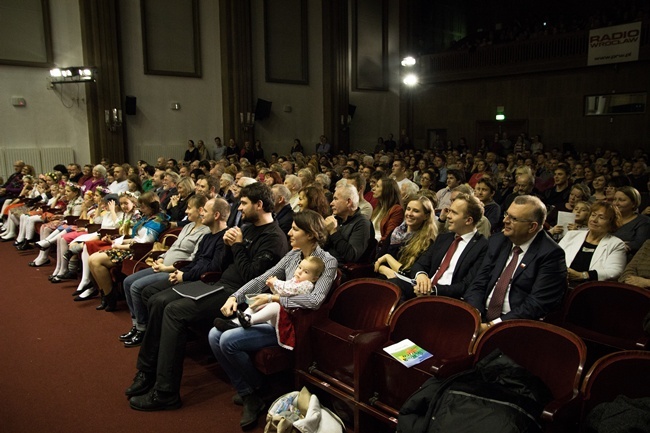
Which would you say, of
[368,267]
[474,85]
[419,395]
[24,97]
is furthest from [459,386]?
[474,85]

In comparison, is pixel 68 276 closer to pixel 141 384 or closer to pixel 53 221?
Result: pixel 53 221

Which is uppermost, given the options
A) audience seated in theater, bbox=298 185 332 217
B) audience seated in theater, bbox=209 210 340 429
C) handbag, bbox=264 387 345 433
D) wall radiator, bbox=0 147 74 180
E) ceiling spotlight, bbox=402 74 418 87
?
ceiling spotlight, bbox=402 74 418 87

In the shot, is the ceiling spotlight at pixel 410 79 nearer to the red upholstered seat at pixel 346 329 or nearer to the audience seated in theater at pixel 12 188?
the audience seated in theater at pixel 12 188

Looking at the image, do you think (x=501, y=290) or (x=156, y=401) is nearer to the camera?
(x=501, y=290)

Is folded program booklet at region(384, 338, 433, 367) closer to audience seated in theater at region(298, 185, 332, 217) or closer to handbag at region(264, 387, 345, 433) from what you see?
handbag at region(264, 387, 345, 433)

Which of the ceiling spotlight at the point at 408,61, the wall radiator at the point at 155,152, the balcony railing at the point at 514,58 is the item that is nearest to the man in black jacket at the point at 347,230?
the wall radiator at the point at 155,152

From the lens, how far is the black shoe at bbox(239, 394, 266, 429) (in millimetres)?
2699

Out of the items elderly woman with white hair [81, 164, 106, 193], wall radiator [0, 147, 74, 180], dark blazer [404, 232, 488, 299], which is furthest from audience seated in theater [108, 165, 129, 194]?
dark blazer [404, 232, 488, 299]

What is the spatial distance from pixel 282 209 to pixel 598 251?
93.7 inches

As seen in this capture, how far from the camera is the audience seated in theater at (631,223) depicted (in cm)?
385

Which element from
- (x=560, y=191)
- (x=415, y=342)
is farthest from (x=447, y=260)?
(x=560, y=191)

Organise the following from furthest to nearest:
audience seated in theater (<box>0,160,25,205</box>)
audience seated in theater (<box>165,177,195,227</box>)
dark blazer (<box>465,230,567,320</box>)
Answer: audience seated in theater (<box>0,160,25,205</box>) → audience seated in theater (<box>165,177,195,227</box>) → dark blazer (<box>465,230,567,320</box>)

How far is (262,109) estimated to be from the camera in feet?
42.9

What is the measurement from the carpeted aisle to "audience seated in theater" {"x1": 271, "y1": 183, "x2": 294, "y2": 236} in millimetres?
1183
